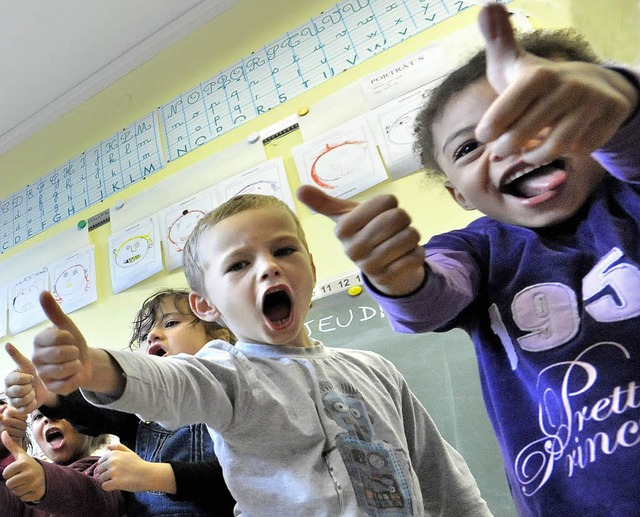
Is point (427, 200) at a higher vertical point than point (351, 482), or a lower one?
higher

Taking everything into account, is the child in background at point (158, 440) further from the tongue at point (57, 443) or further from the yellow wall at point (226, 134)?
the yellow wall at point (226, 134)

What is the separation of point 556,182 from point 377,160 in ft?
2.77

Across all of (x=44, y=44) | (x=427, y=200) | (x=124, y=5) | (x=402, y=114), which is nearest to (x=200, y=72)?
(x=124, y=5)

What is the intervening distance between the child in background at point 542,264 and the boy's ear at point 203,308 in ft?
1.08

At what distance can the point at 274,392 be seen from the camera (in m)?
0.66

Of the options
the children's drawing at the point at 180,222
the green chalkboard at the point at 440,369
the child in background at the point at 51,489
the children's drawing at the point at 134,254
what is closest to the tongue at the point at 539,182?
the green chalkboard at the point at 440,369

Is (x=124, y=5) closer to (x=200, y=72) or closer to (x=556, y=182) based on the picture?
(x=200, y=72)

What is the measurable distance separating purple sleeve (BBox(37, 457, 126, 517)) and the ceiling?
148 centimetres

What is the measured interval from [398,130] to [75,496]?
3.59ft

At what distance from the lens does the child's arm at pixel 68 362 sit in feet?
1.52

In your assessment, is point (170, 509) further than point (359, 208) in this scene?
Yes

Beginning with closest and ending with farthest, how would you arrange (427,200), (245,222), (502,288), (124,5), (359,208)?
(359,208) < (502,288) < (245,222) < (427,200) < (124,5)

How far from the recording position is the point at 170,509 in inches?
34.8

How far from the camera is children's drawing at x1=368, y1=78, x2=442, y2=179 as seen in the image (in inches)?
53.1
